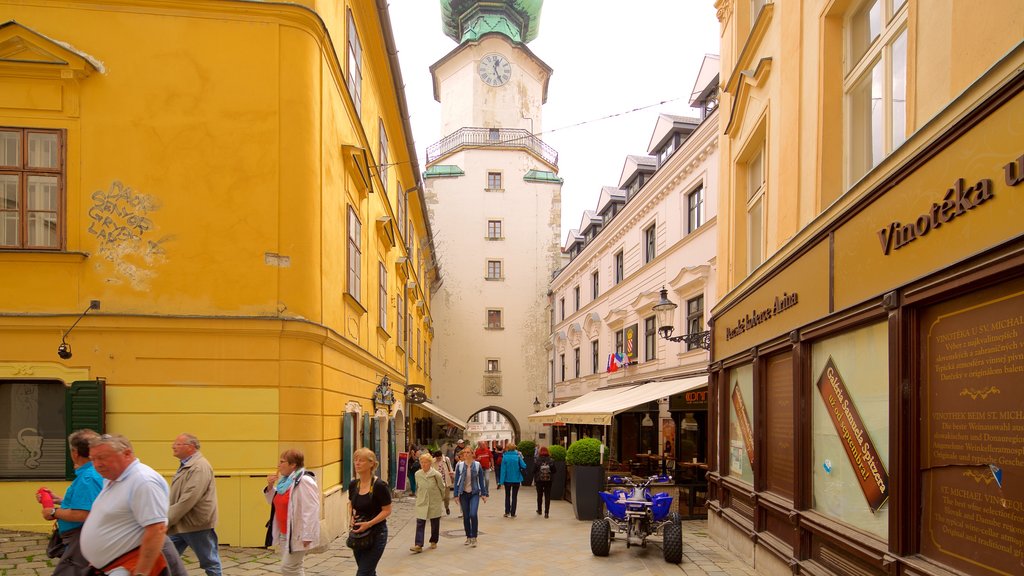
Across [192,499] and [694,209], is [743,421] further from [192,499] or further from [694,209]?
[694,209]

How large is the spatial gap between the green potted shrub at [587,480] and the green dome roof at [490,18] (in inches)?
1132

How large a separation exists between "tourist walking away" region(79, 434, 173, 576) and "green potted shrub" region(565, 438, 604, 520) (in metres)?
11.8

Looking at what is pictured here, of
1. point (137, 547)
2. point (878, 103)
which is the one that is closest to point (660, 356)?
point (878, 103)

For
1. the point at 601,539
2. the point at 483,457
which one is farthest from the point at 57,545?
the point at 483,457

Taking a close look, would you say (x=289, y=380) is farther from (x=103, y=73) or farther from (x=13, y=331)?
(x=103, y=73)

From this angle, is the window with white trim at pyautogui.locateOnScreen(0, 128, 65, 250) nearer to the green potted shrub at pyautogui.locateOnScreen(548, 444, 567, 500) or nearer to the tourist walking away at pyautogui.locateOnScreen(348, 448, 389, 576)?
the tourist walking away at pyautogui.locateOnScreen(348, 448, 389, 576)

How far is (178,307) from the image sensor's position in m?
10.3

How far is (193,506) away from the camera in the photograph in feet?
21.8

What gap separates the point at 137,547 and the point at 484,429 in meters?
54.4

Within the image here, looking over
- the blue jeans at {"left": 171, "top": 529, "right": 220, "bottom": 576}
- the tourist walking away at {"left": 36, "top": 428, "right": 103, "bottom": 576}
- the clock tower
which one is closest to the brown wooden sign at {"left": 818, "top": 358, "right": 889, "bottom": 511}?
the blue jeans at {"left": 171, "top": 529, "right": 220, "bottom": 576}

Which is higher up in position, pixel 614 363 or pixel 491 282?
pixel 491 282

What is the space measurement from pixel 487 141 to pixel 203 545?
33.3m

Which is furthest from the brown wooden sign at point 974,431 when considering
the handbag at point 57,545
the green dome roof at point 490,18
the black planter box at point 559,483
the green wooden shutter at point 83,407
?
the green dome roof at point 490,18

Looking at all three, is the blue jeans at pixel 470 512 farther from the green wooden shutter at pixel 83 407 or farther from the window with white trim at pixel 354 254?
the green wooden shutter at pixel 83 407
